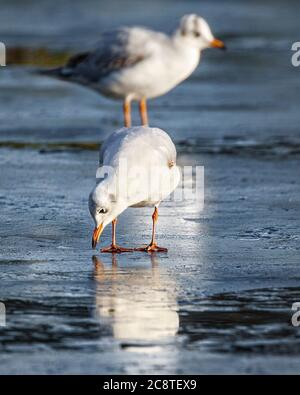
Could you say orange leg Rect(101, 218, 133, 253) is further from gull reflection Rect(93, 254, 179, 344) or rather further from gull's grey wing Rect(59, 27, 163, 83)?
gull's grey wing Rect(59, 27, 163, 83)

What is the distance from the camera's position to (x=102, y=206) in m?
8.58

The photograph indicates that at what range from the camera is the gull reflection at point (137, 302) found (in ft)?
22.7

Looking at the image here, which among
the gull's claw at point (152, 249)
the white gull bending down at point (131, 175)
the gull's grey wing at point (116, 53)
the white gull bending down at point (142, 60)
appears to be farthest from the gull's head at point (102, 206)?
the gull's grey wing at point (116, 53)

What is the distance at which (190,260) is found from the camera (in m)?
8.63

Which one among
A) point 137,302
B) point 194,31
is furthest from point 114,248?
point 194,31

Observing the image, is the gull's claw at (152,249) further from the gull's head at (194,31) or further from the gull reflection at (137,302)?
the gull's head at (194,31)

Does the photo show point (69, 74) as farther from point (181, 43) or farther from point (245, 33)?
point (245, 33)

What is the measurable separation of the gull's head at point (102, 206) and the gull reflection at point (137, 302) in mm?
241

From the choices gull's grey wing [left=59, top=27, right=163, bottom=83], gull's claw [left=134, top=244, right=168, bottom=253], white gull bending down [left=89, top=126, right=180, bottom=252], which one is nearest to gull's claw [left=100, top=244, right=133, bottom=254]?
white gull bending down [left=89, top=126, right=180, bottom=252]

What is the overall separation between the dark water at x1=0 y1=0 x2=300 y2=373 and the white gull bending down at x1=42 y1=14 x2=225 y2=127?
49 cm

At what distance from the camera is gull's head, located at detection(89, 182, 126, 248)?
28.1 ft

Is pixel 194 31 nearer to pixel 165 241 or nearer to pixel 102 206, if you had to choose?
pixel 165 241
